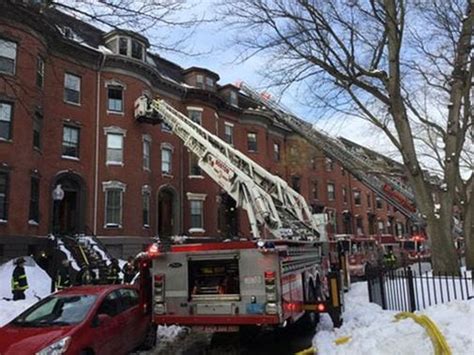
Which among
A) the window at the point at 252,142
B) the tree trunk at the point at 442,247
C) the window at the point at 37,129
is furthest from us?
the window at the point at 252,142

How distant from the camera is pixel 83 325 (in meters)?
7.50

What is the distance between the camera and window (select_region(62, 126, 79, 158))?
2500 centimetres

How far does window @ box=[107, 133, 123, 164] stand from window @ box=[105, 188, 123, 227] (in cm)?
171

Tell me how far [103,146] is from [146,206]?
4231 millimetres

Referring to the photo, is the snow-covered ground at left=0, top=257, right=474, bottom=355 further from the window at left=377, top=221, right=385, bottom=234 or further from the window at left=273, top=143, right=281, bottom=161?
the window at left=377, top=221, right=385, bottom=234

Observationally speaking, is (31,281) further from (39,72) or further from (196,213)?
(196,213)

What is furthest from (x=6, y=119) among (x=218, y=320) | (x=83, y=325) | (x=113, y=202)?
(x=218, y=320)

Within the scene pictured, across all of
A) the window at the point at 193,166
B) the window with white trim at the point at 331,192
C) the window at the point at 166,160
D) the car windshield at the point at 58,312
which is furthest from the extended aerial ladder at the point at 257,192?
the window with white trim at the point at 331,192

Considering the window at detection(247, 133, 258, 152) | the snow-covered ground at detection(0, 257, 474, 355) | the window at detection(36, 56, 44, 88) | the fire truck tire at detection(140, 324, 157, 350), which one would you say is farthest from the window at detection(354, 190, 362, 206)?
the fire truck tire at detection(140, 324, 157, 350)

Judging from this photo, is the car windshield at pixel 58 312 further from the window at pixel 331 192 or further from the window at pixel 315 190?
the window at pixel 331 192

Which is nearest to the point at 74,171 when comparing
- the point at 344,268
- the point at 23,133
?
the point at 23,133

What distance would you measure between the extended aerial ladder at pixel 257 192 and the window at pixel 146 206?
799cm

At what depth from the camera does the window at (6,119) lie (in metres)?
20.8

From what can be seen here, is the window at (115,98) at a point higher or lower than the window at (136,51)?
lower
